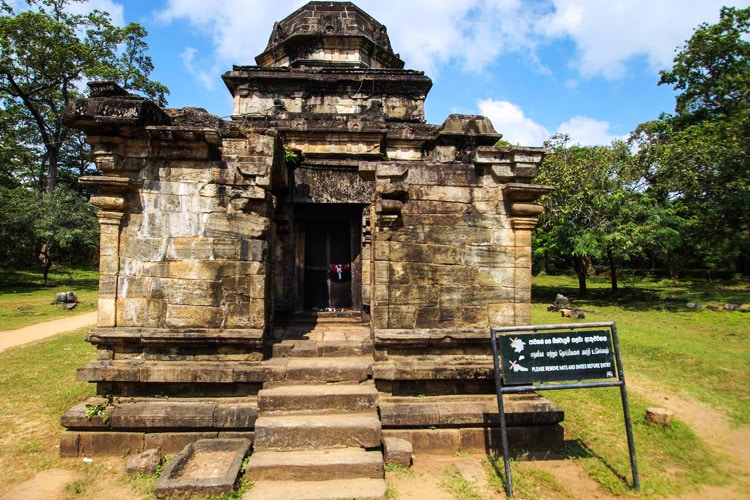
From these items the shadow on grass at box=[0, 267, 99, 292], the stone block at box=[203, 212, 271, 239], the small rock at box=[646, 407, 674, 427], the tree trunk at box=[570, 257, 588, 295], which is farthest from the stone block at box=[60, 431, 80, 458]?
the shadow on grass at box=[0, 267, 99, 292]

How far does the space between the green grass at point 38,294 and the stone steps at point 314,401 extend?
12301 mm

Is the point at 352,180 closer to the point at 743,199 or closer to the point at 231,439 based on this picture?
the point at 231,439

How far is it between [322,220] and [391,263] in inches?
129

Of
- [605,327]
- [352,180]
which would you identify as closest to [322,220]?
[352,180]

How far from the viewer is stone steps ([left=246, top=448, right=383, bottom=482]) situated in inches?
158

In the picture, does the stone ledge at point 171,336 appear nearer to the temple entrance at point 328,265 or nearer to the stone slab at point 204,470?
the stone slab at point 204,470

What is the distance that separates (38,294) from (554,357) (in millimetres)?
23177

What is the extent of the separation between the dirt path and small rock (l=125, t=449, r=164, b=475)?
845cm

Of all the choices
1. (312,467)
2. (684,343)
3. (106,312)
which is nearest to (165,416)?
(106,312)

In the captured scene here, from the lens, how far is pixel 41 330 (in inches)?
480

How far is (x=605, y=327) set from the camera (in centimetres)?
429

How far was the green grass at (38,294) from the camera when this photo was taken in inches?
549

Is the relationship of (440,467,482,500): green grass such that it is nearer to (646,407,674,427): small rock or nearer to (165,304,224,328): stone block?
(165,304,224,328): stone block

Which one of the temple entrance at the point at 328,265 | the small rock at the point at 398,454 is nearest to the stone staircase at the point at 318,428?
the small rock at the point at 398,454
